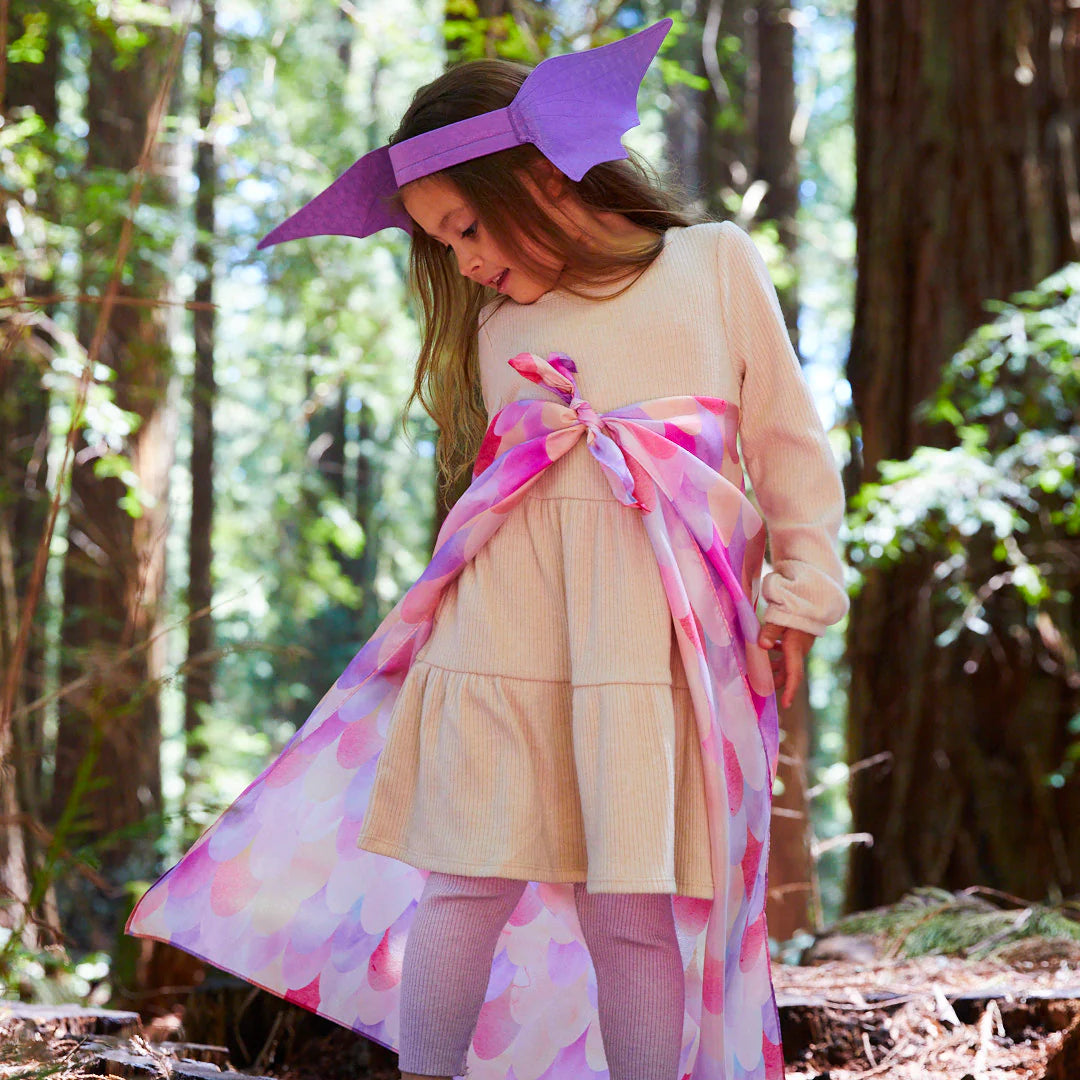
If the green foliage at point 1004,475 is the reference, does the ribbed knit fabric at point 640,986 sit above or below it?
below

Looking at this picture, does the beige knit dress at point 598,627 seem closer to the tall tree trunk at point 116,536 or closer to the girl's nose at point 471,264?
the girl's nose at point 471,264

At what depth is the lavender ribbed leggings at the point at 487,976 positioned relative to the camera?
65.9 inches

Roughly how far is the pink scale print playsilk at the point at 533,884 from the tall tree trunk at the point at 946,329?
1917 mm

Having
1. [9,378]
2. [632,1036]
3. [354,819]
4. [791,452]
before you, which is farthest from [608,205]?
[9,378]

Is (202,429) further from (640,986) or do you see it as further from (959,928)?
(640,986)

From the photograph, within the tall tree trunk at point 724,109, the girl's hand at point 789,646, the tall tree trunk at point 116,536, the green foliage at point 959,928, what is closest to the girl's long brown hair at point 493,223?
the girl's hand at point 789,646

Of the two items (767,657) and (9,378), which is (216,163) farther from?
(767,657)

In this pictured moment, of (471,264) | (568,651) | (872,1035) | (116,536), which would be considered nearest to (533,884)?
(568,651)

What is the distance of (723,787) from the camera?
1.70 meters

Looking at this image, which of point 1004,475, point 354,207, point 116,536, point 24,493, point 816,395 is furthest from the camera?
point 116,536

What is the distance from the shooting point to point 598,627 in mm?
1699

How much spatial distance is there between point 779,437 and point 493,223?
0.55m

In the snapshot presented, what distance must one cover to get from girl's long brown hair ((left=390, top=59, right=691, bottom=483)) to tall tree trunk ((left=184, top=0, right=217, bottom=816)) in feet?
14.2

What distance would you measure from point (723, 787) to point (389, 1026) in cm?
74
